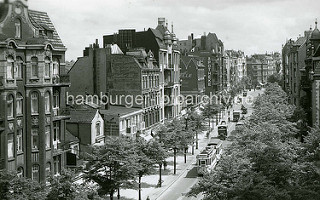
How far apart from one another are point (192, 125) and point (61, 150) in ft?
95.2

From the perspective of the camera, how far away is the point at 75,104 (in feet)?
194

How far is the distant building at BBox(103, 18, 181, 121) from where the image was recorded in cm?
8221

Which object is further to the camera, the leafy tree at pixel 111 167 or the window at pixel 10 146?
the window at pixel 10 146

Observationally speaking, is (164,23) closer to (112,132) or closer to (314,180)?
(112,132)

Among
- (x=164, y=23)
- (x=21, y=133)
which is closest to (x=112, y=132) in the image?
(x=21, y=133)

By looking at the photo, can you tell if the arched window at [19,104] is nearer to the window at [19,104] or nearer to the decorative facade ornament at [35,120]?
the window at [19,104]

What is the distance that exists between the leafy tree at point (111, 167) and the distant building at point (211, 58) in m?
104

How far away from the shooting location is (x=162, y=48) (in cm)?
8319

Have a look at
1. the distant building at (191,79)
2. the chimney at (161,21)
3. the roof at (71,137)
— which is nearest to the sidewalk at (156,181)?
the roof at (71,137)

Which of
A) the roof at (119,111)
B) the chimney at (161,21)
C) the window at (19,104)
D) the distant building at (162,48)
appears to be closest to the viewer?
the window at (19,104)

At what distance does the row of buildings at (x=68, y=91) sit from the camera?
37.8m

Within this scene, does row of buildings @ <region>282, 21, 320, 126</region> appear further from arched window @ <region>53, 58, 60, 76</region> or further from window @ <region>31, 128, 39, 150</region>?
window @ <region>31, 128, 39, 150</region>

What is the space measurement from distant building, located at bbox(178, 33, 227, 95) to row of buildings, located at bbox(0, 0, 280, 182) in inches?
1862

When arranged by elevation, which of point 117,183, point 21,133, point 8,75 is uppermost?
point 8,75
